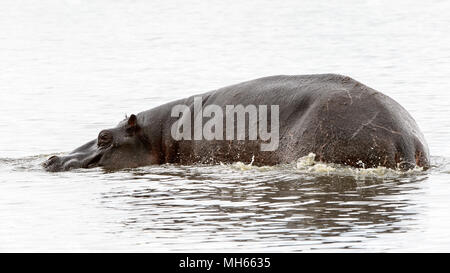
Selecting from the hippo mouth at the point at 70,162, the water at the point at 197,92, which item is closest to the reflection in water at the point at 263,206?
the water at the point at 197,92

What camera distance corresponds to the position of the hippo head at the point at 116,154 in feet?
43.7

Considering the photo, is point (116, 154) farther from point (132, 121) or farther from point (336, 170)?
point (336, 170)

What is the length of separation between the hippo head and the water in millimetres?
274

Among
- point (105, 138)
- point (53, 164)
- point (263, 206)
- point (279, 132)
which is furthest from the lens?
point (105, 138)

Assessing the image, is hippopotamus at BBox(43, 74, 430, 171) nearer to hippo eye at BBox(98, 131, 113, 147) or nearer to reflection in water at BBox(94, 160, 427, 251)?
hippo eye at BBox(98, 131, 113, 147)

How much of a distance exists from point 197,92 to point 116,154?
26.7 feet

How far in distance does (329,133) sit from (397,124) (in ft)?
2.26

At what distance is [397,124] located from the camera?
35.3ft

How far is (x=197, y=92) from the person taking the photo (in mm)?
21391

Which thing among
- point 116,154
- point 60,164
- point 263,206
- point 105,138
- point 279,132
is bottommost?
point 263,206

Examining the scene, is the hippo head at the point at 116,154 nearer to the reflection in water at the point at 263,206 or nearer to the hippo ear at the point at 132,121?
the hippo ear at the point at 132,121

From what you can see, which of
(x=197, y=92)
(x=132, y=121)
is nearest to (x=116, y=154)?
(x=132, y=121)
